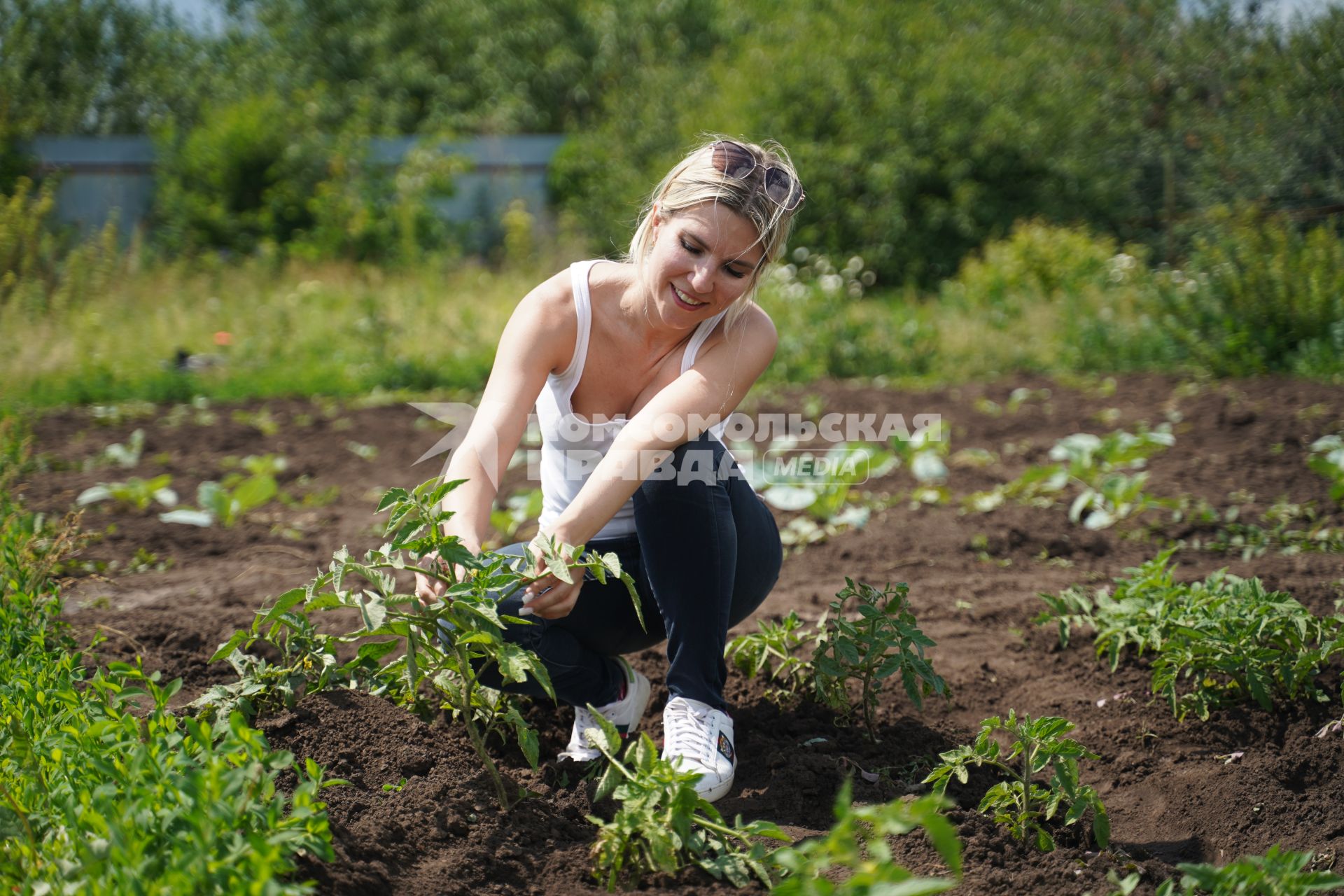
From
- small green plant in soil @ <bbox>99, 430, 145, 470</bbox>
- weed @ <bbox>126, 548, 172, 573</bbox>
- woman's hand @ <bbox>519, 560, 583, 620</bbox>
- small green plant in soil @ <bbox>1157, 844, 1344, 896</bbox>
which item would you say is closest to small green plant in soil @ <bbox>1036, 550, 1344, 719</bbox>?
small green plant in soil @ <bbox>1157, 844, 1344, 896</bbox>

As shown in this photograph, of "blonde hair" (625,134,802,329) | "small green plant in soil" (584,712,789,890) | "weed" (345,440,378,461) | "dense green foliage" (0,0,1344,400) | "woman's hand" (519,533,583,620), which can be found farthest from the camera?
"dense green foliage" (0,0,1344,400)

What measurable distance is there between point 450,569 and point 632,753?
0.39 meters

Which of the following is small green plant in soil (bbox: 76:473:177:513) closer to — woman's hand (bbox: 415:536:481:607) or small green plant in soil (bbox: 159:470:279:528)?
small green plant in soil (bbox: 159:470:279:528)

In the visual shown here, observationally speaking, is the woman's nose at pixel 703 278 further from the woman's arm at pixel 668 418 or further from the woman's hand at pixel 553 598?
the woman's hand at pixel 553 598

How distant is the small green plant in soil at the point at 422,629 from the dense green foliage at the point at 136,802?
0.62 ft

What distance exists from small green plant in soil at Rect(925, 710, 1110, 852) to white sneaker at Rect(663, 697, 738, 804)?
1.21 feet

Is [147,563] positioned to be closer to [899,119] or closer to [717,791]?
[717,791]

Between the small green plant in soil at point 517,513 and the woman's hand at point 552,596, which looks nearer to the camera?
the woman's hand at point 552,596

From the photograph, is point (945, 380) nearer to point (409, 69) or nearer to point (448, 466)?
point (448, 466)

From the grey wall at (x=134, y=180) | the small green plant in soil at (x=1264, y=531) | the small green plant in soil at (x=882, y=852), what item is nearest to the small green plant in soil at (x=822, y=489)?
the small green plant in soil at (x=1264, y=531)

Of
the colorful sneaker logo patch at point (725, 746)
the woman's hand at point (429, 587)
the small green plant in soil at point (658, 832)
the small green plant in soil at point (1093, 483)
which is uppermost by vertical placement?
the woman's hand at point (429, 587)

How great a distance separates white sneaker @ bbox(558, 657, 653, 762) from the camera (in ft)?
6.53

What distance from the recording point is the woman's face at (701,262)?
1993mm

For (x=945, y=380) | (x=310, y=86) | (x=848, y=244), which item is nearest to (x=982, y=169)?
(x=848, y=244)
